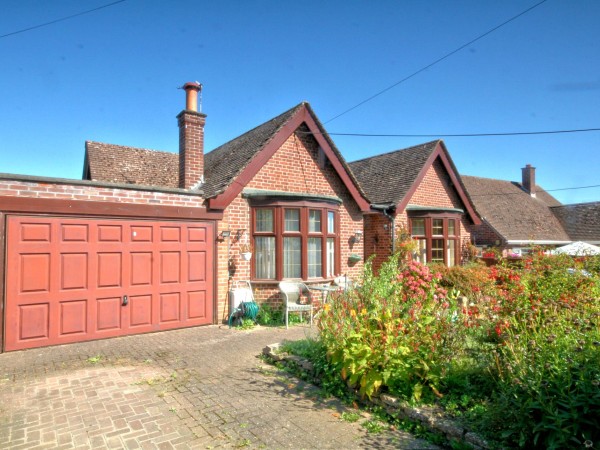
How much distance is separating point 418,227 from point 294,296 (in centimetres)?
649

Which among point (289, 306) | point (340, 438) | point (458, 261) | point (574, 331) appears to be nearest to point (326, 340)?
point (340, 438)

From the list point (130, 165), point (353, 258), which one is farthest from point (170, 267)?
point (130, 165)

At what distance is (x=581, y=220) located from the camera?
88.8 ft

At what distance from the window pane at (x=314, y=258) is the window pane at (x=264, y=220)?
1206mm

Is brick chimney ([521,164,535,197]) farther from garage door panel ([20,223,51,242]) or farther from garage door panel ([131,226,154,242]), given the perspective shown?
garage door panel ([20,223,51,242])

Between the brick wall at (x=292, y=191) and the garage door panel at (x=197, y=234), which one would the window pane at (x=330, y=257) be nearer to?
the brick wall at (x=292, y=191)

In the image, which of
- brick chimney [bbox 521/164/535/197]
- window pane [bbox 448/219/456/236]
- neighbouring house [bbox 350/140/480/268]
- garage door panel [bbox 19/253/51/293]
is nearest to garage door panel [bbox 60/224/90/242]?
garage door panel [bbox 19/253/51/293]

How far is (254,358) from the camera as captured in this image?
Result: 22.5ft

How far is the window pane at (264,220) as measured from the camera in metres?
10.2

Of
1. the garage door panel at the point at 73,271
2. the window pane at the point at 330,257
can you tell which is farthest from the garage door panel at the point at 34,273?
the window pane at the point at 330,257

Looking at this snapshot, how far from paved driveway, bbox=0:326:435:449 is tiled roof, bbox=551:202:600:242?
89.4ft

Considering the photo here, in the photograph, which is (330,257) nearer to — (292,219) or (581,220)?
(292,219)

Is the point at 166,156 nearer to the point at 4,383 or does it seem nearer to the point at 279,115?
the point at 279,115

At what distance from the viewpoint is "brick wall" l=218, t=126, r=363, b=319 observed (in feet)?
32.2
